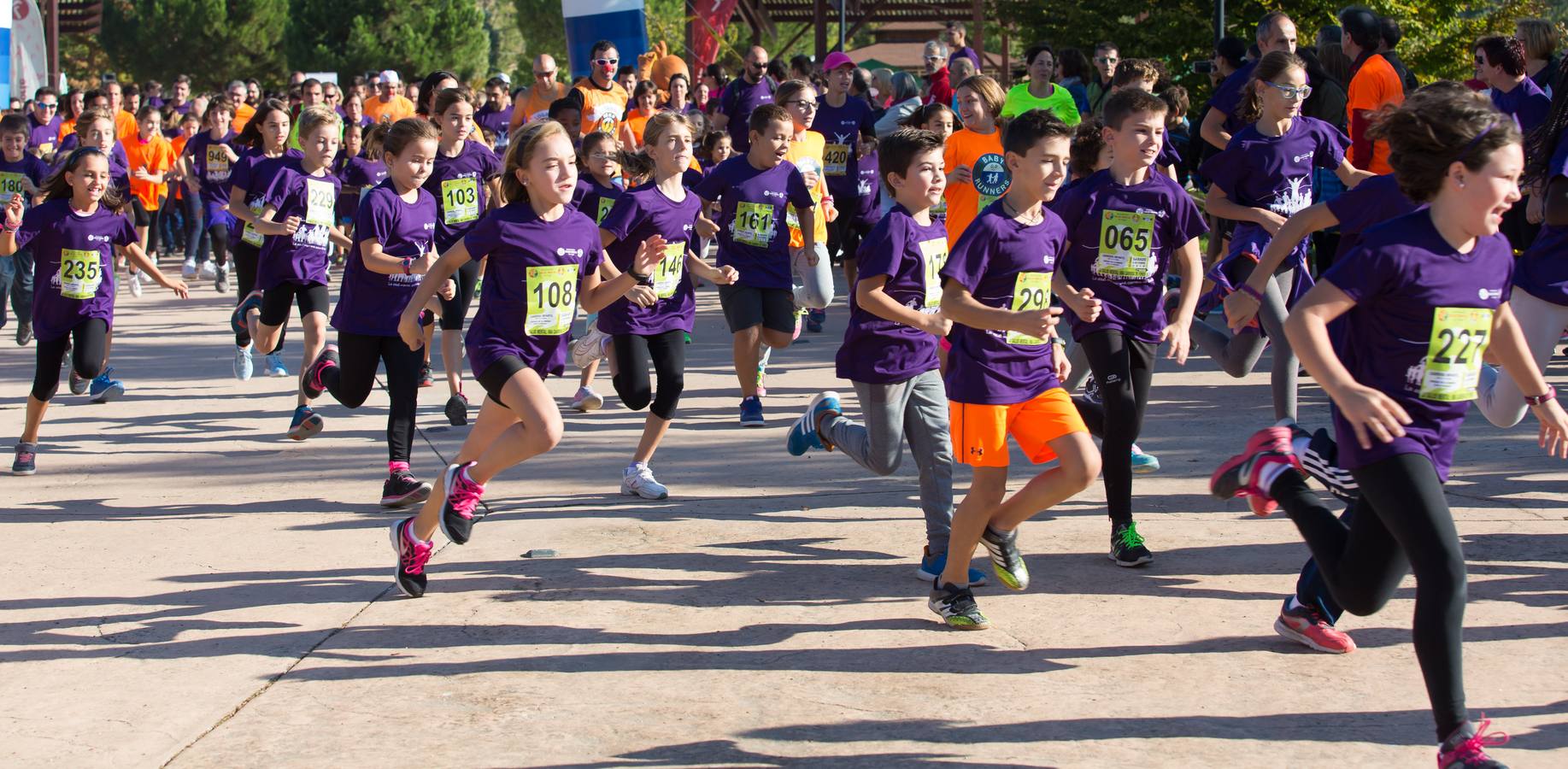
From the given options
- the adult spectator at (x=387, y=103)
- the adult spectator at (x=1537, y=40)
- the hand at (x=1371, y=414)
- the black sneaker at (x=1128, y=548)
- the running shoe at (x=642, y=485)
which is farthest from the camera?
the adult spectator at (x=387, y=103)

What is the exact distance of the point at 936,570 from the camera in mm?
5633

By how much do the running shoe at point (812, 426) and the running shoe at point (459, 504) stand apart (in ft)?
4.87

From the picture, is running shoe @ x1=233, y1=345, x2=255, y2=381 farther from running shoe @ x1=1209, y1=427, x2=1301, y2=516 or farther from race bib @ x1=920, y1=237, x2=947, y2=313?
running shoe @ x1=1209, y1=427, x2=1301, y2=516

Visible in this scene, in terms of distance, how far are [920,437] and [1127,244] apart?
3.34 feet

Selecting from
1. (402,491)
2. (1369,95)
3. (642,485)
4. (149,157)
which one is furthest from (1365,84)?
(149,157)

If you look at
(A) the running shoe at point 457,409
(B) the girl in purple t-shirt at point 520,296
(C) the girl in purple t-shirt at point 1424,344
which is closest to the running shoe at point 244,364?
(A) the running shoe at point 457,409

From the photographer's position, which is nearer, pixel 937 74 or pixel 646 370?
pixel 646 370

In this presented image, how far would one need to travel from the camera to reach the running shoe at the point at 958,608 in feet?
16.7

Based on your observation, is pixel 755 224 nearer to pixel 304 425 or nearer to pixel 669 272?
pixel 669 272

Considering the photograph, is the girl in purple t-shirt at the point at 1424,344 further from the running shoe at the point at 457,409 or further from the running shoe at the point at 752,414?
the running shoe at the point at 457,409

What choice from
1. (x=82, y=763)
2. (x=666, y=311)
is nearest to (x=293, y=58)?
(x=666, y=311)

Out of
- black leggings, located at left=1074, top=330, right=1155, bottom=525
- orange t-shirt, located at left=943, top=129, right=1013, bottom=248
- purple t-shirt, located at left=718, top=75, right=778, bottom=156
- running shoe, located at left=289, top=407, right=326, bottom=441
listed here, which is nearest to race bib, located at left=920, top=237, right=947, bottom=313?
black leggings, located at left=1074, top=330, right=1155, bottom=525

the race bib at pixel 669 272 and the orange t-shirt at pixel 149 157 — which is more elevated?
the race bib at pixel 669 272

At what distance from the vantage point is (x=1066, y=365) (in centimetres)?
534
